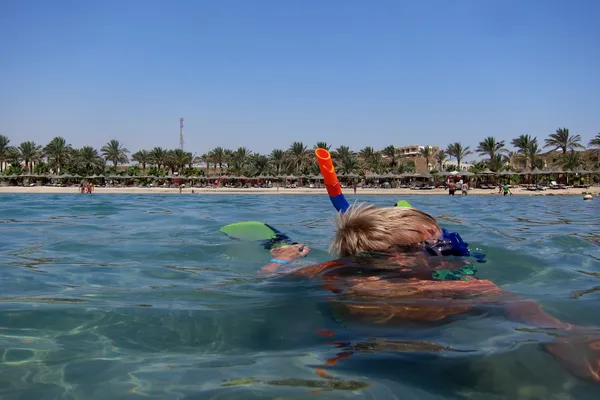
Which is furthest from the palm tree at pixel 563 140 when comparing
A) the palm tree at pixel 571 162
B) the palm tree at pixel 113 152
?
the palm tree at pixel 113 152

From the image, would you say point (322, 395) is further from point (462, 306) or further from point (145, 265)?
point (145, 265)

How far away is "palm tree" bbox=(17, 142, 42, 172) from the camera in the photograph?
250 ft

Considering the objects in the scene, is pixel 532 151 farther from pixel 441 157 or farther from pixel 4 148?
pixel 4 148

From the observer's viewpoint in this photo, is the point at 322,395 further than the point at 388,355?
No

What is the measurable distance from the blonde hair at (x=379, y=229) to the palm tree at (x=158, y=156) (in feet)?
272

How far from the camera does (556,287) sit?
3.09m

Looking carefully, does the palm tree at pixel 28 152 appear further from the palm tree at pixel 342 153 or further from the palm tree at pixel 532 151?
the palm tree at pixel 532 151

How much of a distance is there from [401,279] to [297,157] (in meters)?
77.2

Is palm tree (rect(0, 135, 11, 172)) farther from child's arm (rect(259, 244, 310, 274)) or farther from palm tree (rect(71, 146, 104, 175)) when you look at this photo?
child's arm (rect(259, 244, 310, 274))

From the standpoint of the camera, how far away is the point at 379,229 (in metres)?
2.45

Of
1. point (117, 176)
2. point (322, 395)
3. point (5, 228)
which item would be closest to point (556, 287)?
point (322, 395)

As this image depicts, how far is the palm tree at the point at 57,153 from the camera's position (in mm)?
77062

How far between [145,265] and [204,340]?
2.40 metres

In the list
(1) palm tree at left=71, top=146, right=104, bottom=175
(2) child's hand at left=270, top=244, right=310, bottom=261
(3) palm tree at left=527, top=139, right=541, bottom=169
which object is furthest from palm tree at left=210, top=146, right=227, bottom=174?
(2) child's hand at left=270, top=244, right=310, bottom=261
